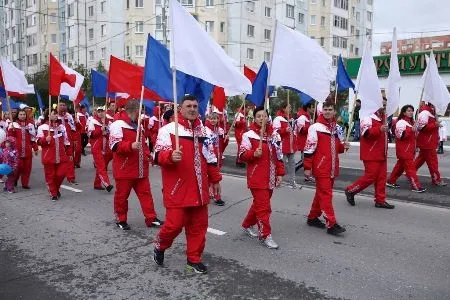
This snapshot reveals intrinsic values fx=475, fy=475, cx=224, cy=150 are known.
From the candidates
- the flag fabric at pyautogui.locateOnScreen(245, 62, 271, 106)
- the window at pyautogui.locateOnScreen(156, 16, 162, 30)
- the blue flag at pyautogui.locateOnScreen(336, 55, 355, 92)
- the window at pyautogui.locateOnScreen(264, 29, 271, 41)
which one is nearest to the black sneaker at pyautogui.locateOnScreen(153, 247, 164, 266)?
the flag fabric at pyautogui.locateOnScreen(245, 62, 271, 106)

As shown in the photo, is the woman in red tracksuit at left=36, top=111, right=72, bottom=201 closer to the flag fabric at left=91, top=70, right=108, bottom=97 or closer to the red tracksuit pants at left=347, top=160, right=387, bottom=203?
the flag fabric at left=91, top=70, right=108, bottom=97

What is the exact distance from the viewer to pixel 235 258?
5.45 metres

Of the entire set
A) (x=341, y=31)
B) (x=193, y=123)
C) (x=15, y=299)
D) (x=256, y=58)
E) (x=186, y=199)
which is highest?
(x=341, y=31)

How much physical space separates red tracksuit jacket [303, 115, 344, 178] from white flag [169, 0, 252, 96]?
160 cm

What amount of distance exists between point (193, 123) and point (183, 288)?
1.67m

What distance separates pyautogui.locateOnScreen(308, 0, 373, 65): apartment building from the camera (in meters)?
60.6

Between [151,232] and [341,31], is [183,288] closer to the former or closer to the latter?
[151,232]

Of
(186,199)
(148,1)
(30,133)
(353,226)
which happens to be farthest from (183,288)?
(148,1)

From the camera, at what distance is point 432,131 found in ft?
32.8

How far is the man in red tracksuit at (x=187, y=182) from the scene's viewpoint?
4859 millimetres

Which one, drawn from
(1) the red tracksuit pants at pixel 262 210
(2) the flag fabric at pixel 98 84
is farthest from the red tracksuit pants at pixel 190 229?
(2) the flag fabric at pixel 98 84

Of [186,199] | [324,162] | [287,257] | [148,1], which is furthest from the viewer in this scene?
[148,1]

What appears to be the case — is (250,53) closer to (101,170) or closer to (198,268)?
(101,170)

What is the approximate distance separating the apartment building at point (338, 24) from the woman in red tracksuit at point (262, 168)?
5693 cm
